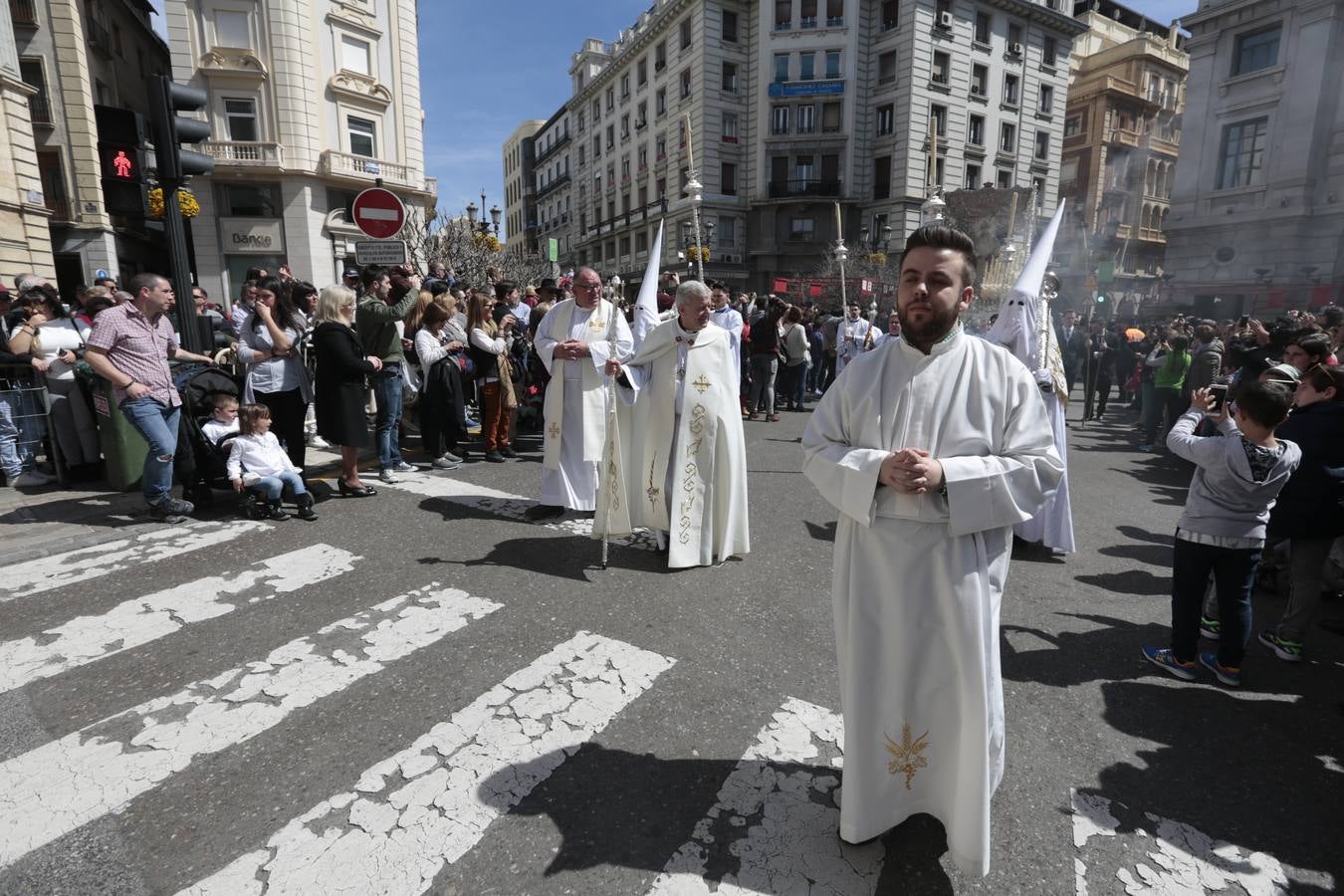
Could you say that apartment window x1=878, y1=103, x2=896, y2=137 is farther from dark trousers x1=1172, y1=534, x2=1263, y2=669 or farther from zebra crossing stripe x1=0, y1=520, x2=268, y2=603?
zebra crossing stripe x1=0, y1=520, x2=268, y2=603

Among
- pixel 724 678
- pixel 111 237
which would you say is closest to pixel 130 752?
pixel 724 678

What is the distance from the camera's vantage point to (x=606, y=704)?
10.4ft

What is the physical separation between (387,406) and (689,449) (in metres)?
3.73

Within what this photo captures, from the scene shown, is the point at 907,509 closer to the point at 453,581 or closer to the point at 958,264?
the point at 958,264

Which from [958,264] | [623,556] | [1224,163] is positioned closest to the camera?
[958,264]

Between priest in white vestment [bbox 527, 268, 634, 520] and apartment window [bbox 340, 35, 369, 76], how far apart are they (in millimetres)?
29143

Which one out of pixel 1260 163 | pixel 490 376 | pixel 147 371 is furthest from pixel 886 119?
pixel 147 371

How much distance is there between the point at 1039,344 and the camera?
5.30 metres

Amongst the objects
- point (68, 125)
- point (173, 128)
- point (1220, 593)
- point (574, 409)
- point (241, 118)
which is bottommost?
point (1220, 593)

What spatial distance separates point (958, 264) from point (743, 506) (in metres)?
3.20

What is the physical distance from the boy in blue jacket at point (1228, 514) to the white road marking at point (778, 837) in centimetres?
200

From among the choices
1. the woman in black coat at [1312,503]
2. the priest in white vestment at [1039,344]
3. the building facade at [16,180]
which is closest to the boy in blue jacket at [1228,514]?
the woman in black coat at [1312,503]

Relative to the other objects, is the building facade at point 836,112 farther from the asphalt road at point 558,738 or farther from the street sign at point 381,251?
the asphalt road at point 558,738

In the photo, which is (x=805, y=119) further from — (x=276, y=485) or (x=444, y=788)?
(x=444, y=788)
